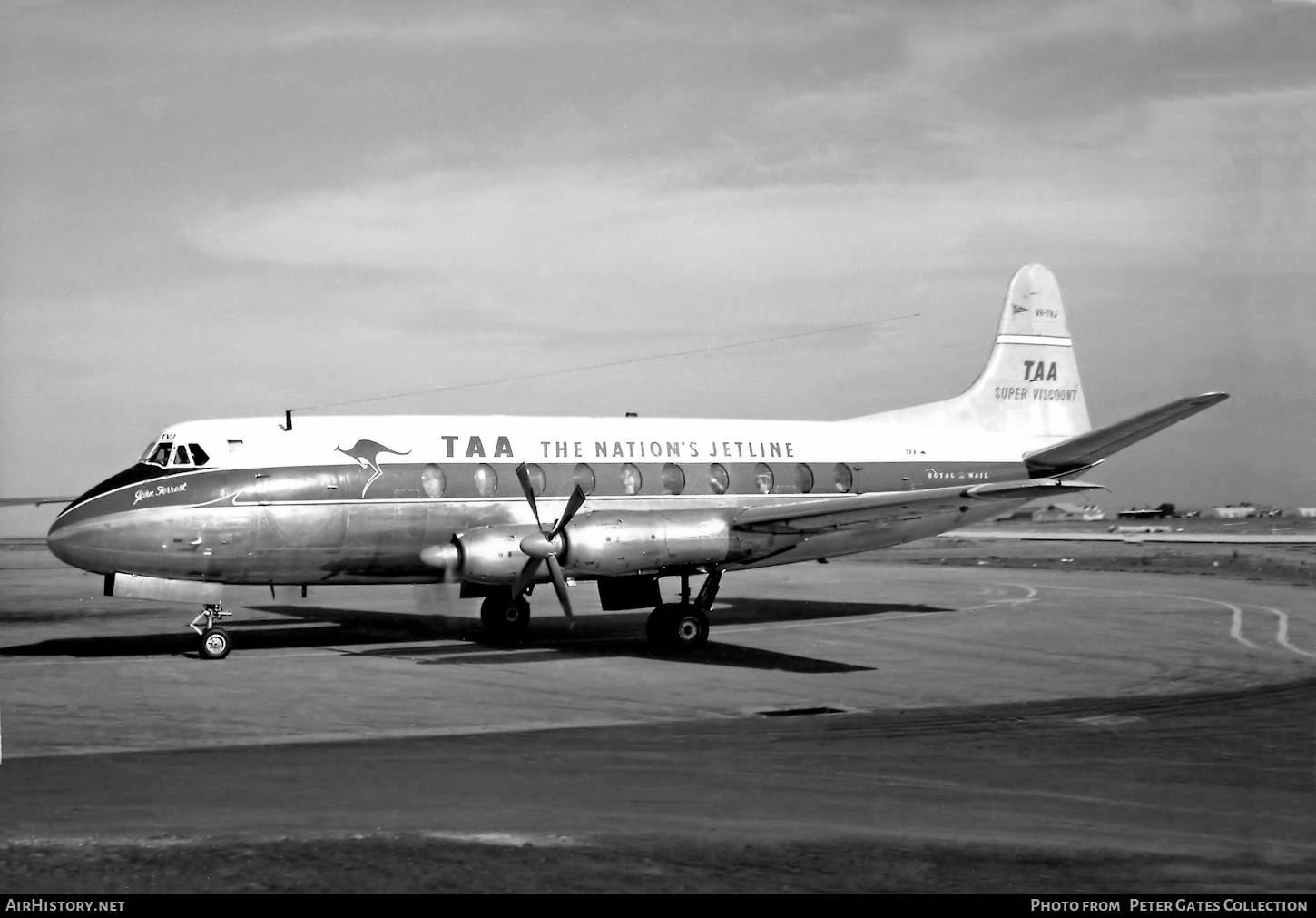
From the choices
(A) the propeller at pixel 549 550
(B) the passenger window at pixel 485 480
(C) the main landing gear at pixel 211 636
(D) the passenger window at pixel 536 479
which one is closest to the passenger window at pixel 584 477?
(D) the passenger window at pixel 536 479

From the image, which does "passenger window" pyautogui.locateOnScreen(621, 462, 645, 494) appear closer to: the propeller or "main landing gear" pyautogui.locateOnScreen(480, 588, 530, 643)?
"main landing gear" pyautogui.locateOnScreen(480, 588, 530, 643)

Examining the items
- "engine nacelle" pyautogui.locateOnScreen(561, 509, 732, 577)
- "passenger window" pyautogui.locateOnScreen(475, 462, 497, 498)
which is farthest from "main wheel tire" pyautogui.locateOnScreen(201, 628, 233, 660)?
"engine nacelle" pyautogui.locateOnScreen(561, 509, 732, 577)

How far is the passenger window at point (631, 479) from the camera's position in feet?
91.8

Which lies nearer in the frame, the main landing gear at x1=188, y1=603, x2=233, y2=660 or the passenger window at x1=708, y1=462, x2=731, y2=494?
the main landing gear at x1=188, y1=603, x2=233, y2=660

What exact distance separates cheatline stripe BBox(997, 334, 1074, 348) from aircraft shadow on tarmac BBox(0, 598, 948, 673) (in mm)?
7620

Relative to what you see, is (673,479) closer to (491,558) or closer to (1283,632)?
(491,558)

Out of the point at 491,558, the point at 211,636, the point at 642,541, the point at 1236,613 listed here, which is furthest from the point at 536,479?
the point at 1236,613

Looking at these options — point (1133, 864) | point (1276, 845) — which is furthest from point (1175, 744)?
point (1133, 864)

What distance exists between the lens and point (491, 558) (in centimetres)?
2384

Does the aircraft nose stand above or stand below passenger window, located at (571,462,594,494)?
below

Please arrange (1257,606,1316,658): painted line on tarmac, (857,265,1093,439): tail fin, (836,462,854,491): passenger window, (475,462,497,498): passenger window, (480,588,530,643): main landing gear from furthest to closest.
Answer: (857,265,1093,439): tail fin < (836,462,854,491): passenger window < (480,588,530,643): main landing gear < (475,462,497,498): passenger window < (1257,606,1316,658): painted line on tarmac

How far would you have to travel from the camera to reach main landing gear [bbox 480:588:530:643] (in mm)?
27734

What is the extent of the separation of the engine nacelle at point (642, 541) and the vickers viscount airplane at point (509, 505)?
40 millimetres

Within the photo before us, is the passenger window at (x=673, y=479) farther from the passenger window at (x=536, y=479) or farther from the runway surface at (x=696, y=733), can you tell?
the runway surface at (x=696, y=733)
